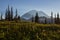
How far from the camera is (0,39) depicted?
17.6 metres

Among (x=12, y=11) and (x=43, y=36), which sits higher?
(x=12, y=11)

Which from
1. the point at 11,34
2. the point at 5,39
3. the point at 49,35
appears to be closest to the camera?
the point at 5,39

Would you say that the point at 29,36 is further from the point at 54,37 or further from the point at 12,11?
the point at 12,11

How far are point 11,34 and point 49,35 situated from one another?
465cm

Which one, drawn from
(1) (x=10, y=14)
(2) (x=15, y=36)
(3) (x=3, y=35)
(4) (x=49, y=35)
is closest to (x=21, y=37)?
(2) (x=15, y=36)

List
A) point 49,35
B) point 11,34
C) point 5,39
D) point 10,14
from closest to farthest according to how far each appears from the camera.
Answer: point 5,39, point 11,34, point 49,35, point 10,14

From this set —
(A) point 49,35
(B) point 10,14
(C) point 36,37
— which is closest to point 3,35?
(C) point 36,37

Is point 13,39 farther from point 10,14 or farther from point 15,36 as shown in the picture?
point 10,14

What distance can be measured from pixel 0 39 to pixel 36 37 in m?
3.88

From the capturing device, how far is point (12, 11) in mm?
90875

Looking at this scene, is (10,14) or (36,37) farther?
(10,14)

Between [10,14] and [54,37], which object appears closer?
[54,37]

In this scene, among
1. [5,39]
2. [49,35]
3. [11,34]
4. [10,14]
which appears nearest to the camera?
[5,39]

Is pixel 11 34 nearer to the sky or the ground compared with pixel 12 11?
nearer to the ground
